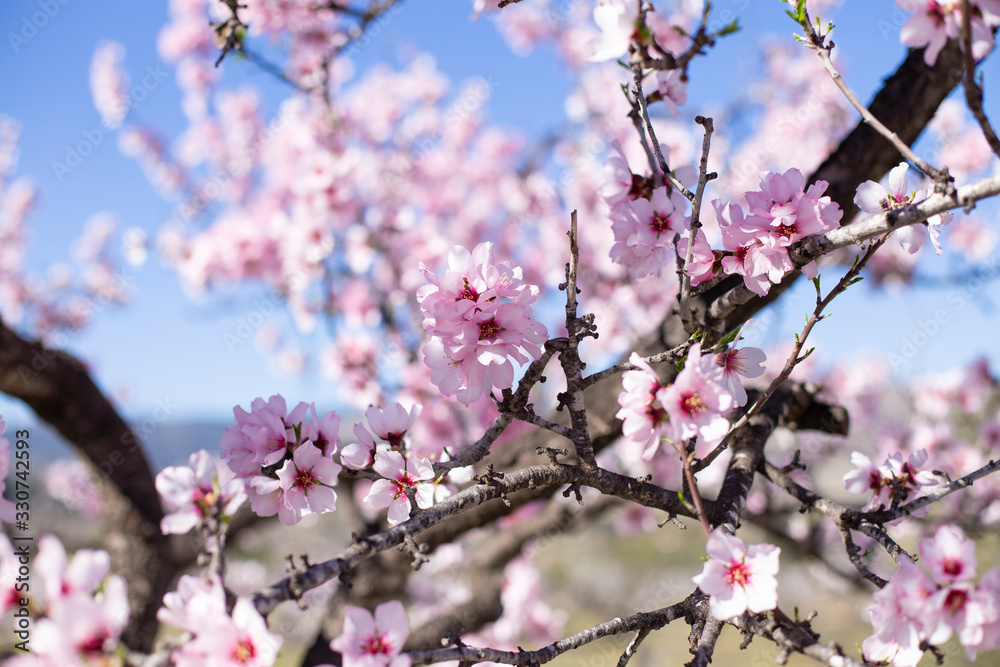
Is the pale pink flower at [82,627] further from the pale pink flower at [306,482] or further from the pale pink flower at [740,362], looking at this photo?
the pale pink flower at [740,362]

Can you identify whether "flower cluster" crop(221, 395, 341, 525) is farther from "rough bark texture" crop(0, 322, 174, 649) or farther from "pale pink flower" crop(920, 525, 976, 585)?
"rough bark texture" crop(0, 322, 174, 649)

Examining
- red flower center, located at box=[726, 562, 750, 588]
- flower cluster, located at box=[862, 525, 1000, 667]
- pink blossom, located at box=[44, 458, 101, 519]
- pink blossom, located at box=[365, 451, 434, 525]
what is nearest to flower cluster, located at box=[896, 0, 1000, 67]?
flower cluster, located at box=[862, 525, 1000, 667]

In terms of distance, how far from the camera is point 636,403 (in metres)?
1.00

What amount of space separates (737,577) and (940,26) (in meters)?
0.95

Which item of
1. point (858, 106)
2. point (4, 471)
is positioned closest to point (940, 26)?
point (858, 106)

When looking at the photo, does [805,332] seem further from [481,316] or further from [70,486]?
[70,486]

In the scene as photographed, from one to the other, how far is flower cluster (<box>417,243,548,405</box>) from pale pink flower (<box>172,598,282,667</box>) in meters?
0.51

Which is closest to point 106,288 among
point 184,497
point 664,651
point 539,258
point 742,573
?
point 539,258

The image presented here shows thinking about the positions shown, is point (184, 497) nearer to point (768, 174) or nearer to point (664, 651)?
point (768, 174)

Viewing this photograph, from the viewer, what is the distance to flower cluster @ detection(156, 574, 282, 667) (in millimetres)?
744

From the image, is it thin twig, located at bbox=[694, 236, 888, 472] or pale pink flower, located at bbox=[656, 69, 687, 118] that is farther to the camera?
pale pink flower, located at bbox=[656, 69, 687, 118]

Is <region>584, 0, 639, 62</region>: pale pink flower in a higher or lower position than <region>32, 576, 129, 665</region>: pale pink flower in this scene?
higher

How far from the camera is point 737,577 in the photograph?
3.03ft

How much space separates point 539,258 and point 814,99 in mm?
3262
